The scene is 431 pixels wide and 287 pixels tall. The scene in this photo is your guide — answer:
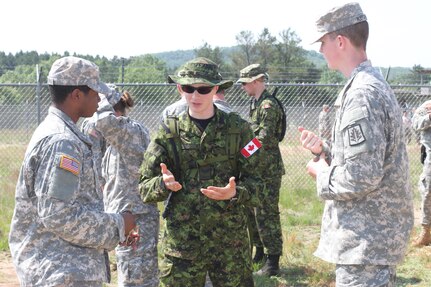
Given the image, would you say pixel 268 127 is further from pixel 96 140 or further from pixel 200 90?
pixel 200 90

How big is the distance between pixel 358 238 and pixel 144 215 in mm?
2204

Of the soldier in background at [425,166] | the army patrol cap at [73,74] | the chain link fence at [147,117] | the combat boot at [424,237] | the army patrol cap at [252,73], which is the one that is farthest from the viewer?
the chain link fence at [147,117]

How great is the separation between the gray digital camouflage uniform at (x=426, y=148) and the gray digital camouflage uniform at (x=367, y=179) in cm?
412

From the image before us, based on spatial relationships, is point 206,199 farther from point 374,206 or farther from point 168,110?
point 168,110

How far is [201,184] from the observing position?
378 centimetres

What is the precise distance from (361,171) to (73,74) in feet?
4.93

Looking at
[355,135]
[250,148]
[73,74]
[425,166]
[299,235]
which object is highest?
[73,74]

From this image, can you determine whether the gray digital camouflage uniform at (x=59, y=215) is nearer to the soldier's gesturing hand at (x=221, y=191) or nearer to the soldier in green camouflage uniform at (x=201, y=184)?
the soldier's gesturing hand at (x=221, y=191)

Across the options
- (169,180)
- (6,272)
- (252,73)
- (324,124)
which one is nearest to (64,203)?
(169,180)

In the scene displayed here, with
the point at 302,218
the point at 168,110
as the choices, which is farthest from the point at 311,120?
the point at 168,110

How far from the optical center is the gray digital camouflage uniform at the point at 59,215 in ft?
9.55

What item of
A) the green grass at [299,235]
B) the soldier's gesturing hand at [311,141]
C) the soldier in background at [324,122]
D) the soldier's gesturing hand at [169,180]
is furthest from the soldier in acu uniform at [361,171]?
the soldier in background at [324,122]

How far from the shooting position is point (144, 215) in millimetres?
4902

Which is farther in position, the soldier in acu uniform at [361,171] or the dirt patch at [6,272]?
the dirt patch at [6,272]
